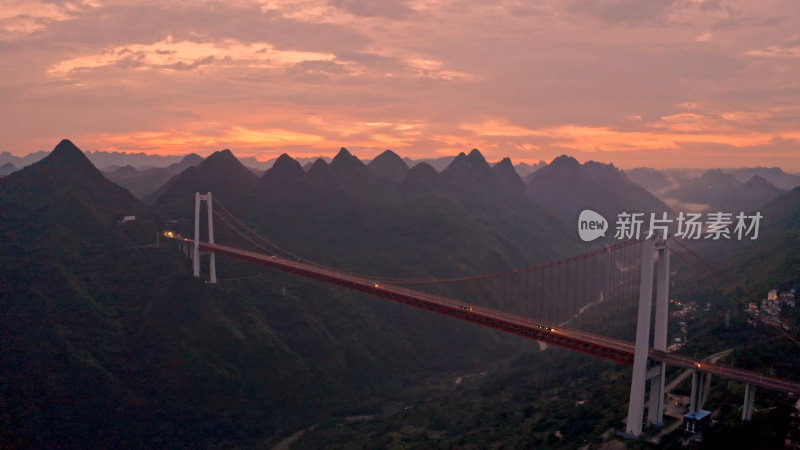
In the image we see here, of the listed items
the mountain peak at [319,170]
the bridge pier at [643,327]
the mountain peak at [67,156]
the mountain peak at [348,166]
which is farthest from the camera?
the mountain peak at [348,166]

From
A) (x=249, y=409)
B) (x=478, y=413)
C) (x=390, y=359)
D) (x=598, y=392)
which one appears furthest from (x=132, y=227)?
(x=598, y=392)

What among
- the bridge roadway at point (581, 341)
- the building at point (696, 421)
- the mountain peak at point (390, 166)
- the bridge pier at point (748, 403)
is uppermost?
the mountain peak at point (390, 166)

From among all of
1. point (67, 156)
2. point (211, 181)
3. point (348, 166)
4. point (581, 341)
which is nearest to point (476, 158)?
point (348, 166)

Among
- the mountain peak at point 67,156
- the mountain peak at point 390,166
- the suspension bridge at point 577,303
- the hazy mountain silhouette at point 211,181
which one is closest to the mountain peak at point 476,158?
the mountain peak at point 390,166

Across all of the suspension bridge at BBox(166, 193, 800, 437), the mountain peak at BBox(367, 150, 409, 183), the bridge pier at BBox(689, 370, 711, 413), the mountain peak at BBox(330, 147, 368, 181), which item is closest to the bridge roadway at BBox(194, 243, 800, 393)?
the suspension bridge at BBox(166, 193, 800, 437)

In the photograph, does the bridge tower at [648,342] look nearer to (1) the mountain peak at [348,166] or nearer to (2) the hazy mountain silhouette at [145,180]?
(1) the mountain peak at [348,166]

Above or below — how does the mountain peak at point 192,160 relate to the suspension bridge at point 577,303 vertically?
above

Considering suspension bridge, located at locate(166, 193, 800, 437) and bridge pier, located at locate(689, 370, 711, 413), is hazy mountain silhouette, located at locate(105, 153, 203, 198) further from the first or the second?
bridge pier, located at locate(689, 370, 711, 413)
